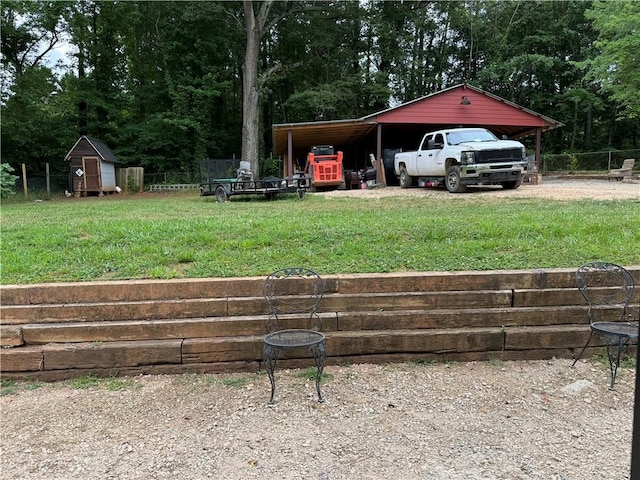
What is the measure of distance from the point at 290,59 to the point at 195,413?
34084 millimetres

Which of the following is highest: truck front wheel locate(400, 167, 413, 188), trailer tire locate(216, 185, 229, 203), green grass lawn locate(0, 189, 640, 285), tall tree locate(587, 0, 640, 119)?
tall tree locate(587, 0, 640, 119)

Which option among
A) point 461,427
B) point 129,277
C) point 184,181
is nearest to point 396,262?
point 461,427

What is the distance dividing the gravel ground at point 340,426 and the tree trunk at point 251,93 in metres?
19.5

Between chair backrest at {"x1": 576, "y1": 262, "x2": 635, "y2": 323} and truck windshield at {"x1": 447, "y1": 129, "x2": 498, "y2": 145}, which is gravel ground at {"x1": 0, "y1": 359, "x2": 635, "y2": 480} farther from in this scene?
truck windshield at {"x1": 447, "y1": 129, "x2": 498, "y2": 145}

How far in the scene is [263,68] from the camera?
1363 inches

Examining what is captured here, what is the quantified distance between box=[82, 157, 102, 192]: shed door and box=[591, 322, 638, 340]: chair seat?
2234 centimetres

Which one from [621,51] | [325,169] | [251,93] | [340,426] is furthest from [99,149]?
[621,51]

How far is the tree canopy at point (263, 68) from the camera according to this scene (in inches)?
987

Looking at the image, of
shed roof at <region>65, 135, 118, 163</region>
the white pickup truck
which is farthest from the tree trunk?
the white pickup truck

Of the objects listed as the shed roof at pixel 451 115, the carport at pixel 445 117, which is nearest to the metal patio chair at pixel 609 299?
the carport at pixel 445 117

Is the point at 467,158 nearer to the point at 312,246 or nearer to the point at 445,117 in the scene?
the point at 445,117

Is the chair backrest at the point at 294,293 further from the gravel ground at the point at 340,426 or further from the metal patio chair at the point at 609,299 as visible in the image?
the metal patio chair at the point at 609,299

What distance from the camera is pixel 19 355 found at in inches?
152

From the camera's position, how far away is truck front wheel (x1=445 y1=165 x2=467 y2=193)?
12562 mm
